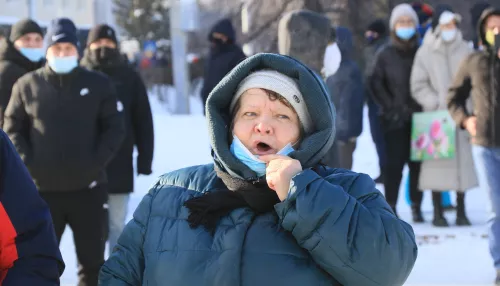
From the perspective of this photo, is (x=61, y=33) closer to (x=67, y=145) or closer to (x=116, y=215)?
(x=67, y=145)

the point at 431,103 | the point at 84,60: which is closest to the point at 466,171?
the point at 431,103

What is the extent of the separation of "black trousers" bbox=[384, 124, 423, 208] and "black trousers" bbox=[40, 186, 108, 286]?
3668 mm

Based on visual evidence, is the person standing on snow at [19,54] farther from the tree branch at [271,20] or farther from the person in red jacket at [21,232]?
the person in red jacket at [21,232]

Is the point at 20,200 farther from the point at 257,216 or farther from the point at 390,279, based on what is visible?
the point at 390,279

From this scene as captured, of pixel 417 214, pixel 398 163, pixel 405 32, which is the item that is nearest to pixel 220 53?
pixel 405 32

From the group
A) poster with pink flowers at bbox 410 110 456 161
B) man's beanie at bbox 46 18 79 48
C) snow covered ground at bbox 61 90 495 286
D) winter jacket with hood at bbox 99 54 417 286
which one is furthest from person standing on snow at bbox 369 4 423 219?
winter jacket with hood at bbox 99 54 417 286

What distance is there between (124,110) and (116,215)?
0.74 metres

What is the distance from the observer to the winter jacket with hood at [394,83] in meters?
8.45

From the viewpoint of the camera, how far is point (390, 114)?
8.45m

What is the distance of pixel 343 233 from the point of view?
7.95 feet

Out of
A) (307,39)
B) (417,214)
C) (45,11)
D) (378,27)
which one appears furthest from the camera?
(45,11)

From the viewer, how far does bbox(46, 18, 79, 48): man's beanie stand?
5.80 meters

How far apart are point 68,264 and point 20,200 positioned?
4762 millimetres

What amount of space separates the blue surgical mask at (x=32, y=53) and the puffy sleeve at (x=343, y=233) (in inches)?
171
